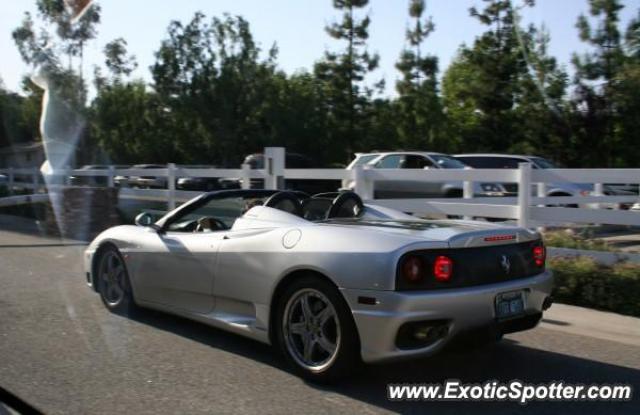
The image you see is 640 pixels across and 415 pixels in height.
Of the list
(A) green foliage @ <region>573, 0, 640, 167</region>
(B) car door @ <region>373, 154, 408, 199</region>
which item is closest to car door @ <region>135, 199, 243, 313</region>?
(B) car door @ <region>373, 154, 408, 199</region>

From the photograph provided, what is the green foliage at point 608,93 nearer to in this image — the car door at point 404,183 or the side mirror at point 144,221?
the car door at point 404,183

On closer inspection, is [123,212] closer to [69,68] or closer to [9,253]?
[9,253]

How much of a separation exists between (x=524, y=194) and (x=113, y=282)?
16.3ft

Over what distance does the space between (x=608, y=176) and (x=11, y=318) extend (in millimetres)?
6564

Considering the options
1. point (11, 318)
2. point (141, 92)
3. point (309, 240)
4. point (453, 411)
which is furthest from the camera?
point (141, 92)

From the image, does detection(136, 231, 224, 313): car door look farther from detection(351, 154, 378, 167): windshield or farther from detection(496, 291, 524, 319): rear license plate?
detection(351, 154, 378, 167): windshield

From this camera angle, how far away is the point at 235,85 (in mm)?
37312

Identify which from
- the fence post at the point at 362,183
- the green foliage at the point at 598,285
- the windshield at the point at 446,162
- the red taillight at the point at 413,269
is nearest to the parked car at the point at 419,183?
the windshield at the point at 446,162

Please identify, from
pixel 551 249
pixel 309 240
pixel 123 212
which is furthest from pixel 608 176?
pixel 123 212

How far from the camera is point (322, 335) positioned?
15.1ft

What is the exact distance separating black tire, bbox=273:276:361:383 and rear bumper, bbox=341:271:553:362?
9 centimetres

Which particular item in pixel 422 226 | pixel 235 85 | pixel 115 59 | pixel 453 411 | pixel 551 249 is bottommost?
pixel 453 411

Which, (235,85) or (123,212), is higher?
(235,85)

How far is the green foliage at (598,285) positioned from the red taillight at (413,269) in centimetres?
344
